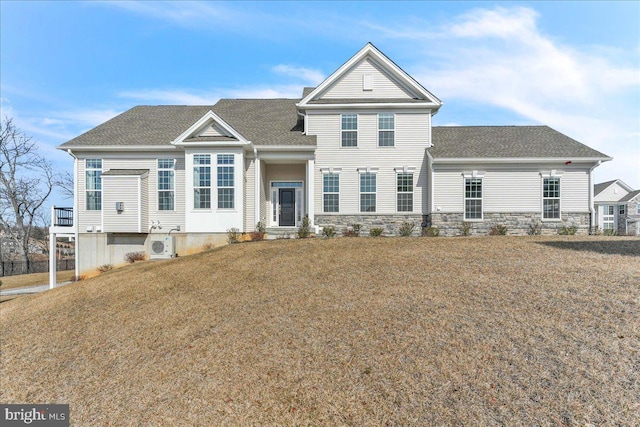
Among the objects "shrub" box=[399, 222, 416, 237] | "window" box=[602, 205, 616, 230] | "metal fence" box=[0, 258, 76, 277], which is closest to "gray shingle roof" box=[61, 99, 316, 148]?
"shrub" box=[399, 222, 416, 237]

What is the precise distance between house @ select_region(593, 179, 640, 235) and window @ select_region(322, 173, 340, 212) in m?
29.7

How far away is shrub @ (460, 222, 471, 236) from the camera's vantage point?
59.7ft

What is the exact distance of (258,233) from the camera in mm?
17438

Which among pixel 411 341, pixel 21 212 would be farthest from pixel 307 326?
pixel 21 212

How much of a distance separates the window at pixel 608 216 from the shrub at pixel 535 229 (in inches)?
977

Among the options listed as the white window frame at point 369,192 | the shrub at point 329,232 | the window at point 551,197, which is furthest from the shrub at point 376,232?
the window at point 551,197

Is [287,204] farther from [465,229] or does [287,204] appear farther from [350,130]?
[465,229]

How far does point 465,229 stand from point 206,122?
12.4 metres

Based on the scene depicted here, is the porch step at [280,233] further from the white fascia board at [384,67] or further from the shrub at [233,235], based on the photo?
the white fascia board at [384,67]

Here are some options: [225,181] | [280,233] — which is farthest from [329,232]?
[225,181]

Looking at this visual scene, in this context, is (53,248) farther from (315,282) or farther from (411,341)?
(411,341)

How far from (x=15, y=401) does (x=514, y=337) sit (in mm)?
8425

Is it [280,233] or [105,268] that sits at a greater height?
[280,233]

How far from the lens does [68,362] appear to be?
782 centimetres
